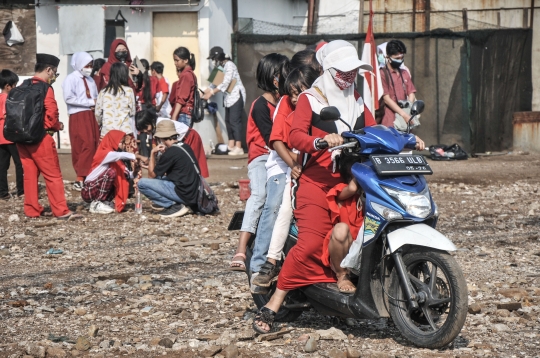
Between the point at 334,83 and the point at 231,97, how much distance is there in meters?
11.4

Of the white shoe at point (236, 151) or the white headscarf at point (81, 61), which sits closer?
the white headscarf at point (81, 61)

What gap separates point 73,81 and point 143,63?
430 centimetres

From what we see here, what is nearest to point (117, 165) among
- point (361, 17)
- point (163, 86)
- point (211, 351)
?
point (163, 86)

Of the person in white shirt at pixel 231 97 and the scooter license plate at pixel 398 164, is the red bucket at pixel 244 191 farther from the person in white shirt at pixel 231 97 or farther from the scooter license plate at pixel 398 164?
the scooter license plate at pixel 398 164

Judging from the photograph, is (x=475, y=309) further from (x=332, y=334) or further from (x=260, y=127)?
(x=260, y=127)

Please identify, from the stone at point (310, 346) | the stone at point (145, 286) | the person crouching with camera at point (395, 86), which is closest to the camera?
the stone at point (310, 346)

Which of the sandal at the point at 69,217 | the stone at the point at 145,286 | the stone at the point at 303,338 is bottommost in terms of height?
the sandal at the point at 69,217

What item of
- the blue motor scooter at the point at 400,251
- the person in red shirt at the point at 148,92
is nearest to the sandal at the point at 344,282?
the blue motor scooter at the point at 400,251

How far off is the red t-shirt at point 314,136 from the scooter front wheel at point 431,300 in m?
0.71

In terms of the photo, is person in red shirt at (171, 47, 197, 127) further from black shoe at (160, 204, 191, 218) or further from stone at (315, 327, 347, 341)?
stone at (315, 327, 347, 341)

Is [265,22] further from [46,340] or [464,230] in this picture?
[46,340]

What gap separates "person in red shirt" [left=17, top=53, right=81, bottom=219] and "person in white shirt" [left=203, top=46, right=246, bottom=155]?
600 cm

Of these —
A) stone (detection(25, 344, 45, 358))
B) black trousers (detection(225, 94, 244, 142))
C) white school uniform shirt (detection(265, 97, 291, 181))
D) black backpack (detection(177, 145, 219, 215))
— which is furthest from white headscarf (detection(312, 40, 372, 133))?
black trousers (detection(225, 94, 244, 142))

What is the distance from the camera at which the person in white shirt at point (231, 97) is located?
1639 centimetres
